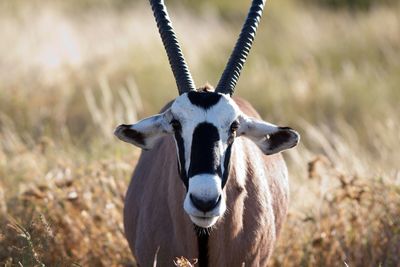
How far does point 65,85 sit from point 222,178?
8855mm

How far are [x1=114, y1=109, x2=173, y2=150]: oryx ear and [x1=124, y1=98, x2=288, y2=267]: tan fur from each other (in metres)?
0.24

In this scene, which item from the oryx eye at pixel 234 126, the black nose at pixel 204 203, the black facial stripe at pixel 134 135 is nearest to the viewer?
the black nose at pixel 204 203

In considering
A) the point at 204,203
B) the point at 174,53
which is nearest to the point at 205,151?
the point at 204,203

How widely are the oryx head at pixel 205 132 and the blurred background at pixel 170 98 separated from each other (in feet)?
3.37

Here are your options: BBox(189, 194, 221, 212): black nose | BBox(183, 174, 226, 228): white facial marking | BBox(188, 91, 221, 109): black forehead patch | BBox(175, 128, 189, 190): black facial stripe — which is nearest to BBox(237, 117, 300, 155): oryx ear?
BBox(188, 91, 221, 109): black forehead patch

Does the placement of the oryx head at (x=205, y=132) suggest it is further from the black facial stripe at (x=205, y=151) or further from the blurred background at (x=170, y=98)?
the blurred background at (x=170, y=98)

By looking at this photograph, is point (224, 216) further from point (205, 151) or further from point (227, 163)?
point (205, 151)

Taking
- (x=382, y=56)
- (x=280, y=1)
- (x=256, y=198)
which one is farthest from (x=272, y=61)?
(x=256, y=198)

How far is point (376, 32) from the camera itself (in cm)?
1825

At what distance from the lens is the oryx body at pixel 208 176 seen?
572 centimetres

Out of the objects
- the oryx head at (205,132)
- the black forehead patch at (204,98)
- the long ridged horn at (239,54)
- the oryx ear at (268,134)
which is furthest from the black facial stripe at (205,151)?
the long ridged horn at (239,54)

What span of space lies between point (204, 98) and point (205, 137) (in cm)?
26

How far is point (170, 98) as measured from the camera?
14898mm

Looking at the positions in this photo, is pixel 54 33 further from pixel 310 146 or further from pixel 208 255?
pixel 208 255
